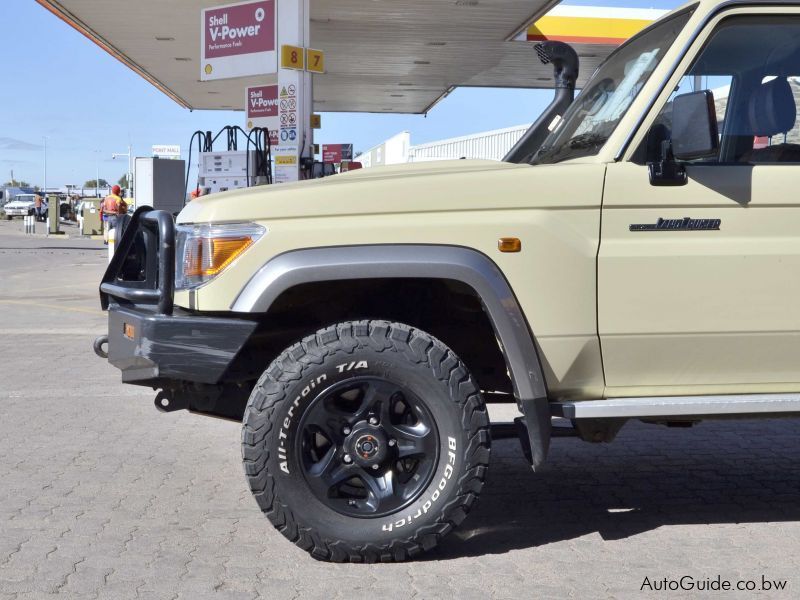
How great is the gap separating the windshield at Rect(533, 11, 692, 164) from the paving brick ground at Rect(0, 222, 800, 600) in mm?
1635

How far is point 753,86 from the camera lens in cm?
454

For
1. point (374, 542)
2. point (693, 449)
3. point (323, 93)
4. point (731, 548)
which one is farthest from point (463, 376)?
point (323, 93)

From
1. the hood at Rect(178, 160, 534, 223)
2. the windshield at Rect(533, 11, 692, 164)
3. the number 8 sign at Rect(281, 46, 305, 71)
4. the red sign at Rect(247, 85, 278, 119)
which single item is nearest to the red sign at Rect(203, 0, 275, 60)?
the number 8 sign at Rect(281, 46, 305, 71)

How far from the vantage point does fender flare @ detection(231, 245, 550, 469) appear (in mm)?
4008

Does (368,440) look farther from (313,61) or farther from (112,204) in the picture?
(112,204)

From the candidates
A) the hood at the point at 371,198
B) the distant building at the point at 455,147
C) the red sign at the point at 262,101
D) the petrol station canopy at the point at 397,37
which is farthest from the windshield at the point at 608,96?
the petrol station canopy at the point at 397,37

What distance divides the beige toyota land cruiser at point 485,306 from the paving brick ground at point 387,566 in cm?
31

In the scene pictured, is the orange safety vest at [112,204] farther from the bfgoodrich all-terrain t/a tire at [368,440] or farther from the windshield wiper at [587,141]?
the bfgoodrich all-terrain t/a tire at [368,440]

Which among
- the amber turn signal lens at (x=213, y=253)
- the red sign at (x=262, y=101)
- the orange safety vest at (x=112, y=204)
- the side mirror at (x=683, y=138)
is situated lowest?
the amber turn signal lens at (x=213, y=253)

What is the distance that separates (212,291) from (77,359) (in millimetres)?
6290

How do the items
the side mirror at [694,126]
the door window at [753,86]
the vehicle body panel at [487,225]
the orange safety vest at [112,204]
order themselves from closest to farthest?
1. the side mirror at [694,126]
2. the vehicle body panel at [487,225]
3. the door window at [753,86]
4. the orange safety vest at [112,204]

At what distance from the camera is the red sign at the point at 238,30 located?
52.7 feet

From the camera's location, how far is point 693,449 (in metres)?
6.37

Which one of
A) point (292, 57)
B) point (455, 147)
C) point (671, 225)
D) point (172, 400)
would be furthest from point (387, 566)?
point (455, 147)
